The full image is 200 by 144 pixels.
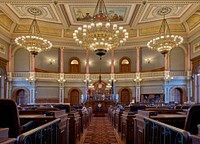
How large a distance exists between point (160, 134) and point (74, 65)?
2193 cm

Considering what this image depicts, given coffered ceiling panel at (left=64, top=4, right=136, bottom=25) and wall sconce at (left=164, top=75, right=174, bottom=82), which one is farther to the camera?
wall sconce at (left=164, top=75, right=174, bottom=82)

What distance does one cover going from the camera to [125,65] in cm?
2445

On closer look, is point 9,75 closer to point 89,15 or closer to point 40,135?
point 89,15

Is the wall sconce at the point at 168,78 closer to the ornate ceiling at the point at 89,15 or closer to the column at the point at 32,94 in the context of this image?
the ornate ceiling at the point at 89,15

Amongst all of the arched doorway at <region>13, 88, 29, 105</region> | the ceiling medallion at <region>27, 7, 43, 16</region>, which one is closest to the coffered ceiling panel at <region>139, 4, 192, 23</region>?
the ceiling medallion at <region>27, 7, 43, 16</region>

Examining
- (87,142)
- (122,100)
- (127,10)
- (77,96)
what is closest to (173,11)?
(127,10)

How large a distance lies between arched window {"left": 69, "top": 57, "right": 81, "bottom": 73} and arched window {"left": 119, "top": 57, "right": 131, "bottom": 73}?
454 cm

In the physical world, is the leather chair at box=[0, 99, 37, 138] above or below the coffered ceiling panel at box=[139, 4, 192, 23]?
below

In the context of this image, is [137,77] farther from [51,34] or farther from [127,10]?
[51,34]

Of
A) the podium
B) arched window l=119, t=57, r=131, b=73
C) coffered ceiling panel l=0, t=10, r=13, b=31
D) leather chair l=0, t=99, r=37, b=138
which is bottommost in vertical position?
the podium

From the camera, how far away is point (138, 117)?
487 cm

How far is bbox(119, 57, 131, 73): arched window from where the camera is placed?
24.3m

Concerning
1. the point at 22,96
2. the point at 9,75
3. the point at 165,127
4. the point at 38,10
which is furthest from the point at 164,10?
the point at 165,127

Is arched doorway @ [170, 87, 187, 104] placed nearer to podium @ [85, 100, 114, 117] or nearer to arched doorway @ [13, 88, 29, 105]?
podium @ [85, 100, 114, 117]
